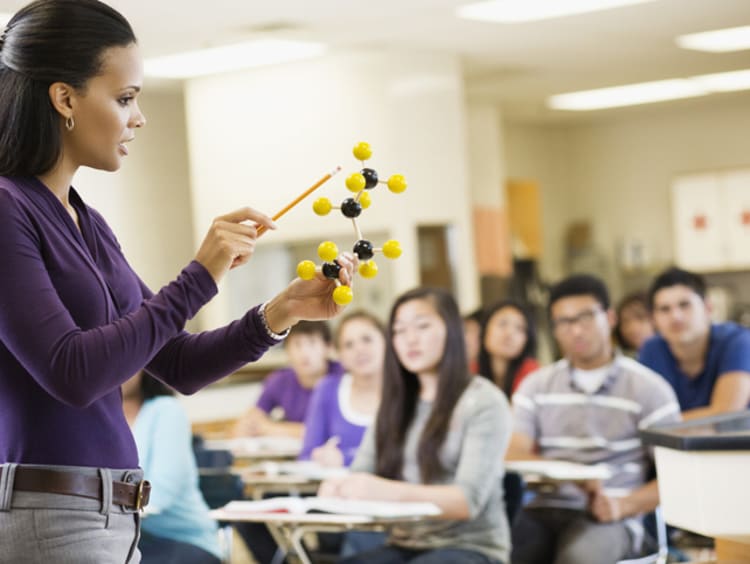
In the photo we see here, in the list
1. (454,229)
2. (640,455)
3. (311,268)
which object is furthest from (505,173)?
(311,268)

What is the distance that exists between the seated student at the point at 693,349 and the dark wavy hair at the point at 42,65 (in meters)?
3.62

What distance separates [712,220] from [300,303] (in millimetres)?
10224

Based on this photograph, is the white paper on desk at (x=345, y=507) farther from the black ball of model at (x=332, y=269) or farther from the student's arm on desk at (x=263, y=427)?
the student's arm on desk at (x=263, y=427)

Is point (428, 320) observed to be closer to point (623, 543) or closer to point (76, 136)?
point (623, 543)

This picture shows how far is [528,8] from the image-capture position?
6.75 m

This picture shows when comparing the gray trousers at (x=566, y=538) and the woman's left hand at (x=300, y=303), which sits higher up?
the woman's left hand at (x=300, y=303)

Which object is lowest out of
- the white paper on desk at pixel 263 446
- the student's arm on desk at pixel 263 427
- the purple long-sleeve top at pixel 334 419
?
the white paper on desk at pixel 263 446

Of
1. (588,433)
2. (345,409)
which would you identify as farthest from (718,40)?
(588,433)

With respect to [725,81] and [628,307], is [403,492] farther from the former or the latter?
[725,81]

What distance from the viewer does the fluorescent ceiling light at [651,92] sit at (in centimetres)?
980

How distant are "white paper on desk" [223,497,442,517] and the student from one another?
1732 millimetres

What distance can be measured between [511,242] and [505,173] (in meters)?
1.14

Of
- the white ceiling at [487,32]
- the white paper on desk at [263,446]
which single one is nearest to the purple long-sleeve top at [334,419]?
the white paper on desk at [263,446]

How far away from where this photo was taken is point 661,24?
7.44 metres
